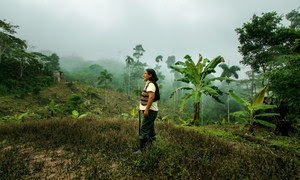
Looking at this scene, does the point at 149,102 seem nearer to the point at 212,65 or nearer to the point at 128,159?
the point at 128,159

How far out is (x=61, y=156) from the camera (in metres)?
4.49

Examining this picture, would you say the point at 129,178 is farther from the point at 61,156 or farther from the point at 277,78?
the point at 277,78

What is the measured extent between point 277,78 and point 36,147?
642cm

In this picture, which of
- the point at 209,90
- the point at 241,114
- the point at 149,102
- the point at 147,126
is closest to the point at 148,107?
the point at 149,102

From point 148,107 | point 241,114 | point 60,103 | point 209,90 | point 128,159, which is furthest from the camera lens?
point 60,103

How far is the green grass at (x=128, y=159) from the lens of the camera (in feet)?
11.0

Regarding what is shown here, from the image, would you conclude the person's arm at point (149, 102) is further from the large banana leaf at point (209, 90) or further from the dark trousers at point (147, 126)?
the large banana leaf at point (209, 90)

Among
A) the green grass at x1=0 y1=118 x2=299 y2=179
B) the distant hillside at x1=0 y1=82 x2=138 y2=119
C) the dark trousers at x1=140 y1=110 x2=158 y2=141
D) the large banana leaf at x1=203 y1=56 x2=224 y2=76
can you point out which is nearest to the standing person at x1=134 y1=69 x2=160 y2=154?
the dark trousers at x1=140 y1=110 x2=158 y2=141

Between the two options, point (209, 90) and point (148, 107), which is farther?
point (209, 90)

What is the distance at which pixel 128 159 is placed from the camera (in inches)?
164

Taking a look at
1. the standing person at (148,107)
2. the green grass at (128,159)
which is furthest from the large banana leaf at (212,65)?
the standing person at (148,107)

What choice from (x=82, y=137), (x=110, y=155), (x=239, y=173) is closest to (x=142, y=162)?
(x=110, y=155)

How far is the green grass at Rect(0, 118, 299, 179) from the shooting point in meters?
3.36

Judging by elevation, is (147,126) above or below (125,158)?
above
